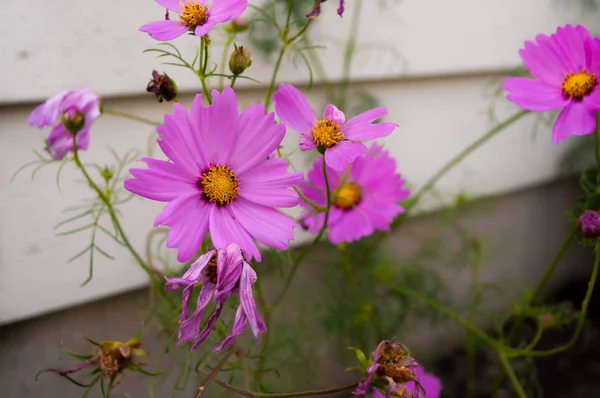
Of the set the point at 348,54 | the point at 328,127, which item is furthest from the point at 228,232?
the point at 348,54

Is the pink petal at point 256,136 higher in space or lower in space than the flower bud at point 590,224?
higher

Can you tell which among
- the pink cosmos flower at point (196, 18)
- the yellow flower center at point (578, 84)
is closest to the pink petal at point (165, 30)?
the pink cosmos flower at point (196, 18)

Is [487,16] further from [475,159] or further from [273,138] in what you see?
[273,138]

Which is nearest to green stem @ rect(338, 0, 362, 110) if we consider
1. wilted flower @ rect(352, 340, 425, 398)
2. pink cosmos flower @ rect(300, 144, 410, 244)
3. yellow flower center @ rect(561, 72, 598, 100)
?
pink cosmos flower @ rect(300, 144, 410, 244)

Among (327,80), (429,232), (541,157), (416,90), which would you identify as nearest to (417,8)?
(416,90)

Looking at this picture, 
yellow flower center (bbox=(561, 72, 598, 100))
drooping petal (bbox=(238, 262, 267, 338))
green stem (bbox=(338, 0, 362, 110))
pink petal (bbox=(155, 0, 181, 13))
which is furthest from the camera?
green stem (bbox=(338, 0, 362, 110))

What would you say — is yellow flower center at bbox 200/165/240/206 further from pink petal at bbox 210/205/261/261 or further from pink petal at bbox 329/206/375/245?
pink petal at bbox 329/206/375/245

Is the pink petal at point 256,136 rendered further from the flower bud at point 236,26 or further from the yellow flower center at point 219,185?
the flower bud at point 236,26
